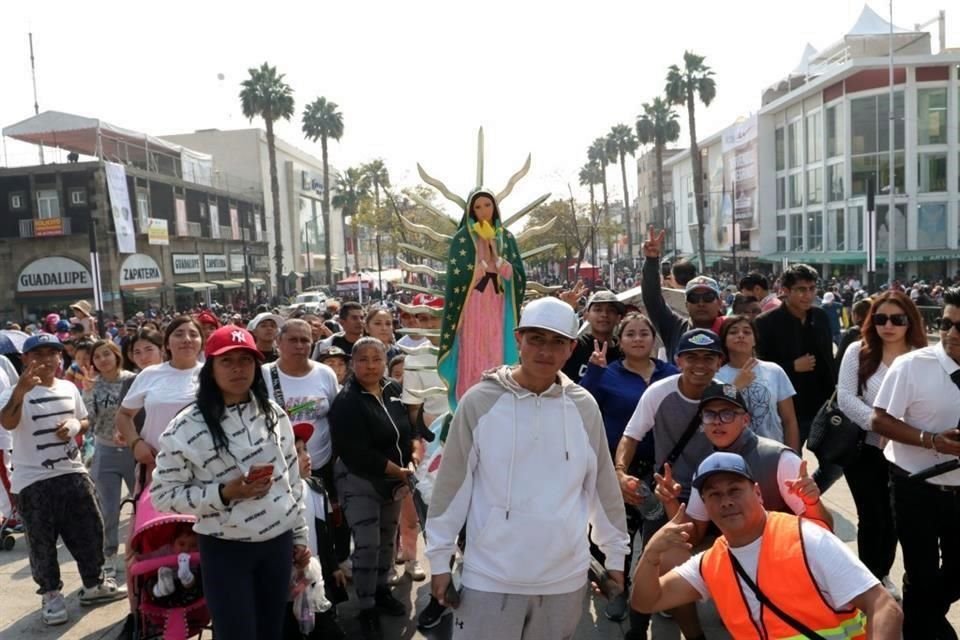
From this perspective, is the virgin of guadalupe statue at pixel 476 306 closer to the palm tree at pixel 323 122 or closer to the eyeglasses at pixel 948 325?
the eyeglasses at pixel 948 325

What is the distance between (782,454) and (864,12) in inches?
2039

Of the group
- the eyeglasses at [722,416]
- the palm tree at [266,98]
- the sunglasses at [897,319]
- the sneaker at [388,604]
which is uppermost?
the palm tree at [266,98]

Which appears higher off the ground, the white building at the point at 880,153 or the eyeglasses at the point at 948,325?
the white building at the point at 880,153

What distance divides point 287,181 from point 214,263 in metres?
20.3

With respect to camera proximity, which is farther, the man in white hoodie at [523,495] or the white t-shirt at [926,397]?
the white t-shirt at [926,397]

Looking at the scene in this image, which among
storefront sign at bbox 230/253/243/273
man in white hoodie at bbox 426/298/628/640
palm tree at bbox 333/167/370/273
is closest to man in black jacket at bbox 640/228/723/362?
man in white hoodie at bbox 426/298/628/640

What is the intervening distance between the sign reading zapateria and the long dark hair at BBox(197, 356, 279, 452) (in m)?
35.8

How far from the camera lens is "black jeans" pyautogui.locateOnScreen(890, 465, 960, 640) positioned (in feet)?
11.5

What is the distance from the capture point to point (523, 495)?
8.84 ft

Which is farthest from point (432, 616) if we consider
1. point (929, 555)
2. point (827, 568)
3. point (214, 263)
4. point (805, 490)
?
point (214, 263)

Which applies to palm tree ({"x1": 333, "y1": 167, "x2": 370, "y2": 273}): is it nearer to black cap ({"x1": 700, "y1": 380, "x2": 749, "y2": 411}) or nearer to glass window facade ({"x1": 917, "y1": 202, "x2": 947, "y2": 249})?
glass window facade ({"x1": 917, "y1": 202, "x2": 947, "y2": 249})

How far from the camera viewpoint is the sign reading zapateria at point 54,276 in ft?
116

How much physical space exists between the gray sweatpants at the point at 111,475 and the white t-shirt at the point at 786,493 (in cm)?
391

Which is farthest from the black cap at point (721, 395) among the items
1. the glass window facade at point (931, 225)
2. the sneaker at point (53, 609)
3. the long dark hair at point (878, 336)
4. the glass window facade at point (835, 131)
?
the glass window facade at point (835, 131)
